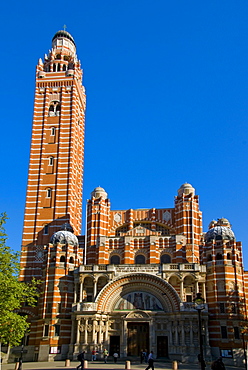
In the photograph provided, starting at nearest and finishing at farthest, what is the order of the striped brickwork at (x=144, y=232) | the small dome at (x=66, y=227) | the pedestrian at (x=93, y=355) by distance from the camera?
1. the pedestrian at (x=93, y=355)
2. the striped brickwork at (x=144, y=232)
3. the small dome at (x=66, y=227)

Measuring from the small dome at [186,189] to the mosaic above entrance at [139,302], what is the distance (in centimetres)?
1616

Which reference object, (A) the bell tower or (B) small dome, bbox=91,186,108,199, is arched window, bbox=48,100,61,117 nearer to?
(A) the bell tower

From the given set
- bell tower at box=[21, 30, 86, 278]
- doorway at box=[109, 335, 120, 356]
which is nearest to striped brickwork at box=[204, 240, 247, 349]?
doorway at box=[109, 335, 120, 356]

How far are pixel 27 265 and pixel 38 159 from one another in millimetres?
16312

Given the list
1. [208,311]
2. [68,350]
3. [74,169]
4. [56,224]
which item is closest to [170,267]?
[208,311]

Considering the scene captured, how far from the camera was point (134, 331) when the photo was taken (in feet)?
162

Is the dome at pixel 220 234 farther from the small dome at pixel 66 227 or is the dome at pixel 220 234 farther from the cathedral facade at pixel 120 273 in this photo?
the small dome at pixel 66 227

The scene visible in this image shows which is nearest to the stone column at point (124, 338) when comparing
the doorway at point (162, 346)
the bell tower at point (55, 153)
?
the doorway at point (162, 346)

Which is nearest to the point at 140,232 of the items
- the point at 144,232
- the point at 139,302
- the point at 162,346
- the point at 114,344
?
the point at 144,232

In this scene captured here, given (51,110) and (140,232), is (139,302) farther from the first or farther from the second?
(51,110)

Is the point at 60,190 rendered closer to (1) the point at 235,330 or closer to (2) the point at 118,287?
(2) the point at 118,287

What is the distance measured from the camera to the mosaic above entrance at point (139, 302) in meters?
50.5

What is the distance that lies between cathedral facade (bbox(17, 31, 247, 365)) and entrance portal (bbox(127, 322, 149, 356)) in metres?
0.11

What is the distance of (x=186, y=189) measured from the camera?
198ft
